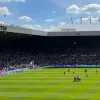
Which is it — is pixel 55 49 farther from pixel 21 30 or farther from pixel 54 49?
pixel 21 30

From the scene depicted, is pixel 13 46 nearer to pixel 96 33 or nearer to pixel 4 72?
pixel 96 33

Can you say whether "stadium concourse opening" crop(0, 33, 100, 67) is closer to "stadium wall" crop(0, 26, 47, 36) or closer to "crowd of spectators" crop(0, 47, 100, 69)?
"crowd of spectators" crop(0, 47, 100, 69)

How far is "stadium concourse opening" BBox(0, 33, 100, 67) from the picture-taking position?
9675 cm

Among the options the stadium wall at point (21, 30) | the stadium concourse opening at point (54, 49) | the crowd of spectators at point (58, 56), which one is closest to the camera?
the stadium wall at point (21, 30)

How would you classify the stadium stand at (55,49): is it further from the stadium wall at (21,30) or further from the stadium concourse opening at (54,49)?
the stadium wall at (21,30)

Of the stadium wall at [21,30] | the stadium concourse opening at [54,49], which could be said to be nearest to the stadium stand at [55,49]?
the stadium concourse opening at [54,49]

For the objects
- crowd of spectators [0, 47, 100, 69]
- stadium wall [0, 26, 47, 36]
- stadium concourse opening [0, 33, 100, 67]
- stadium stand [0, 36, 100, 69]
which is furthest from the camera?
stadium stand [0, 36, 100, 69]

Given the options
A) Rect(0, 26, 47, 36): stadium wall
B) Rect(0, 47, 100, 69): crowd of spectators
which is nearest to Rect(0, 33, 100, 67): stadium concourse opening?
Rect(0, 47, 100, 69): crowd of spectators

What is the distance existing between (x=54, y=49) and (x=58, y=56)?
4647mm

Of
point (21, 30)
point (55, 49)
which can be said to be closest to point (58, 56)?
point (55, 49)

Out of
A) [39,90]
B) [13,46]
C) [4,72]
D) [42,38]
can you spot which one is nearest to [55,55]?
[42,38]

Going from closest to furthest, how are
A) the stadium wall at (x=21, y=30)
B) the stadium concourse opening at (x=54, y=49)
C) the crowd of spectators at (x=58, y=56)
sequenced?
the stadium wall at (x=21, y=30) → the crowd of spectators at (x=58, y=56) → the stadium concourse opening at (x=54, y=49)

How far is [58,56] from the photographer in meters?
102

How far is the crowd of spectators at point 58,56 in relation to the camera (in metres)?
92.8
